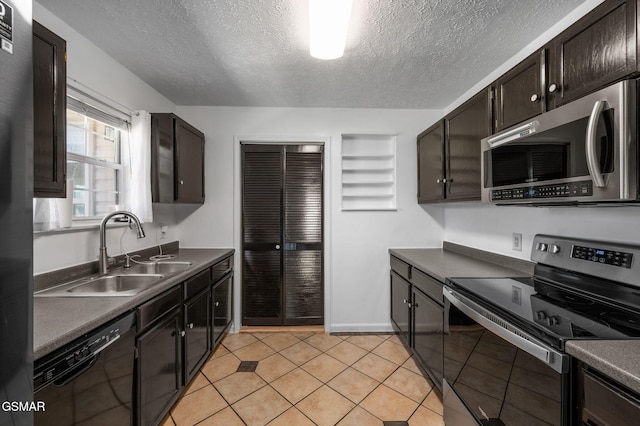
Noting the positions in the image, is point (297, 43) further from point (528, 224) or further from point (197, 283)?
point (528, 224)

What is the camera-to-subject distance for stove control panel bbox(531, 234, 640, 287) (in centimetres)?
112

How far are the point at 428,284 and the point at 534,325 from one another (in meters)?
0.95

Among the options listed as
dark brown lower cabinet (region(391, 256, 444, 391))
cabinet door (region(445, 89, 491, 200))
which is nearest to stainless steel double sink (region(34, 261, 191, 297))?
dark brown lower cabinet (region(391, 256, 444, 391))

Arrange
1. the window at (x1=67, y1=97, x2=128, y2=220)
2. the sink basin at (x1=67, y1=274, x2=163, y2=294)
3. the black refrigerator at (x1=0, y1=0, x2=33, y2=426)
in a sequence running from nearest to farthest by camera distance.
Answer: the black refrigerator at (x1=0, y1=0, x2=33, y2=426)
the sink basin at (x1=67, y1=274, x2=163, y2=294)
the window at (x1=67, y1=97, x2=128, y2=220)

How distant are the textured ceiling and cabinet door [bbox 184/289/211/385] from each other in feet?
5.97

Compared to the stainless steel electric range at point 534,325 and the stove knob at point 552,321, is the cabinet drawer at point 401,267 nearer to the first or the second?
the stainless steel electric range at point 534,325

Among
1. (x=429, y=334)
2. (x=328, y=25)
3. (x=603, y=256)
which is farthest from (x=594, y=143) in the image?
(x=429, y=334)

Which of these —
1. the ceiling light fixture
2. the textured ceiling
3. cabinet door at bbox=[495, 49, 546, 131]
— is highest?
the textured ceiling

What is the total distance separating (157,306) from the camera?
1.46m

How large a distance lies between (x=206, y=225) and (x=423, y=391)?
2.52m

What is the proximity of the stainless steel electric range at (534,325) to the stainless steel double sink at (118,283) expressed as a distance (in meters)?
1.76

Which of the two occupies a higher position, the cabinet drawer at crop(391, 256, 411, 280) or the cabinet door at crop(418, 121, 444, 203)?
the cabinet door at crop(418, 121, 444, 203)

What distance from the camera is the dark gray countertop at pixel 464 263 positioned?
1725 mm

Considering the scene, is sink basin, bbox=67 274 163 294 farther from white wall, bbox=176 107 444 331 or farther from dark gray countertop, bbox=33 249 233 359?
white wall, bbox=176 107 444 331
